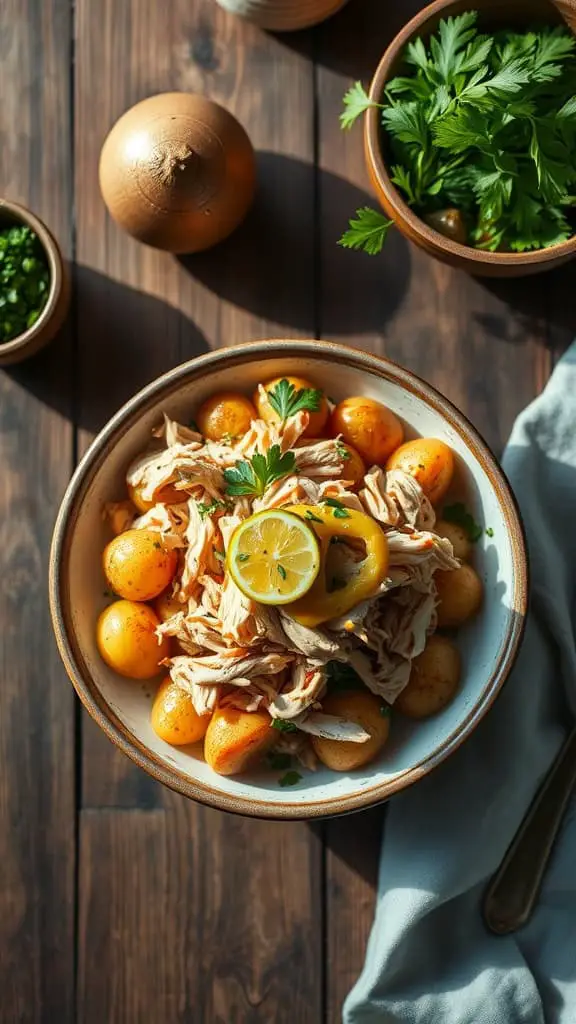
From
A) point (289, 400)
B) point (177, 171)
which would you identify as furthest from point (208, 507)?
point (177, 171)

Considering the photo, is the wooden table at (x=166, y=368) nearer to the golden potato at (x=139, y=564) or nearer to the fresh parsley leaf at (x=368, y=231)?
the fresh parsley leaf at (x=368, y=231)

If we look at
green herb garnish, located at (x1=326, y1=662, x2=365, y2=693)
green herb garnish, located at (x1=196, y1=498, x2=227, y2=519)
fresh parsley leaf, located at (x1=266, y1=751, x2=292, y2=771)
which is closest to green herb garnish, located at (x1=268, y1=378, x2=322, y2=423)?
green herb garnish, located at (x1=196, y1=498, x2=227, y2=519)

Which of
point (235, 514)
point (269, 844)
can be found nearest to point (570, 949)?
point (269, 844)

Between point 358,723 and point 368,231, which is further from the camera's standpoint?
point 368,231

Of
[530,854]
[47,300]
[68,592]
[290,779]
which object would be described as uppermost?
[47,300]

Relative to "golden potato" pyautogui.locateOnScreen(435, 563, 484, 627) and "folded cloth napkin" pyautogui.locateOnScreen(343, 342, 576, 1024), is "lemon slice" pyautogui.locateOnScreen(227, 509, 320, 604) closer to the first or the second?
"golden potato" pyautogui.locateOnScreen(435, 563, 484, 627)

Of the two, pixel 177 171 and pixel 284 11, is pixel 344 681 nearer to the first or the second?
pixel 177 171
